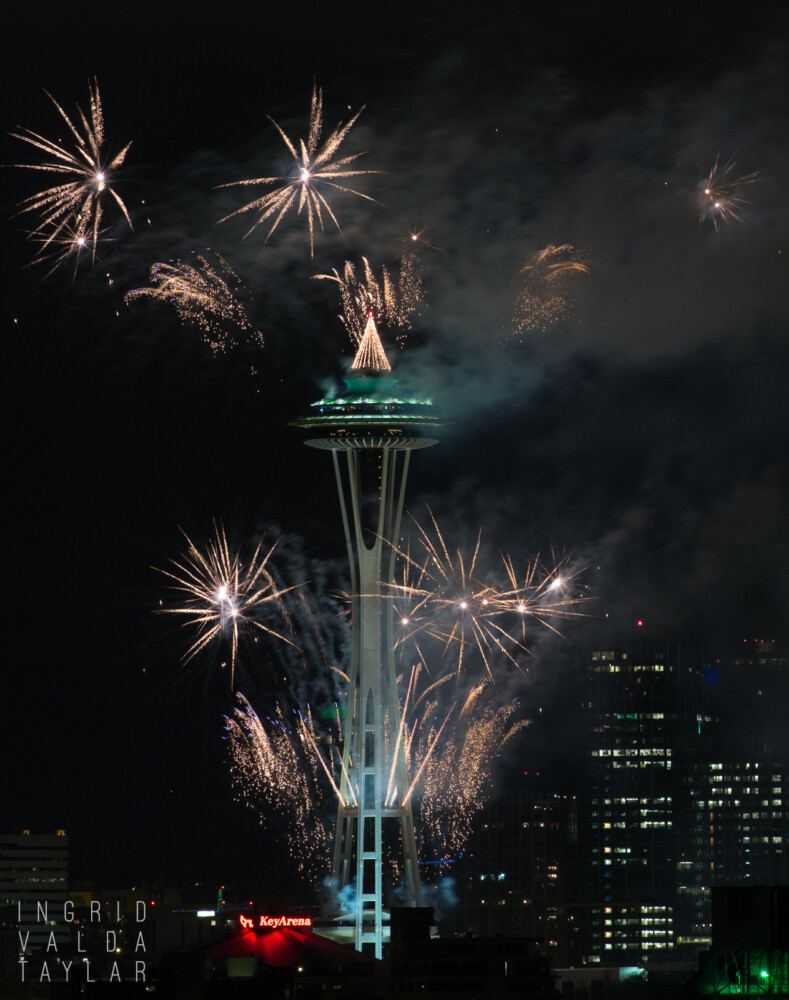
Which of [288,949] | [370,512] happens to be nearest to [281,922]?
[288,949]

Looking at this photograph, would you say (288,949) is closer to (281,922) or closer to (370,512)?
(281,922)

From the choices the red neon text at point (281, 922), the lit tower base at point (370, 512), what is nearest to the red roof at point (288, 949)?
the red neon text at point (281, 922)

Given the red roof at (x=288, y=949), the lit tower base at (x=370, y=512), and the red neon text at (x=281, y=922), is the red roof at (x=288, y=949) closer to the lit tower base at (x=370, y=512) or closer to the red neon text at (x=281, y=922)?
the red neon text at (x=281, y=922)

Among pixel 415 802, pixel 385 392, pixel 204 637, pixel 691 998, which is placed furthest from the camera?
pixel 415 802

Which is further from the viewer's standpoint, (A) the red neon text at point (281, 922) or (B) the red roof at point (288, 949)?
(A) the red neon text at point (281, 922)

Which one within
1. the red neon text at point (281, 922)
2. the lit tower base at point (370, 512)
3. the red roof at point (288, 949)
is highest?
the lit tower base at point (370, 512)

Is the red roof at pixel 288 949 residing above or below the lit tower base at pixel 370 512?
below

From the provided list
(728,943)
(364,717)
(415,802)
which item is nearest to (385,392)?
(364,717)

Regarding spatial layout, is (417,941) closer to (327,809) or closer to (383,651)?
(383,651)
